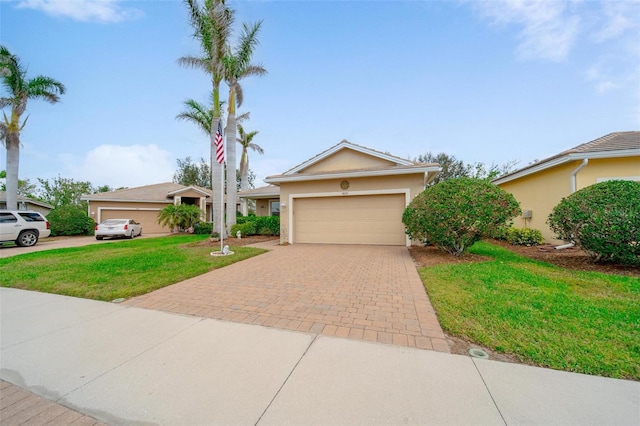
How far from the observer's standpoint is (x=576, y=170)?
8289 mm

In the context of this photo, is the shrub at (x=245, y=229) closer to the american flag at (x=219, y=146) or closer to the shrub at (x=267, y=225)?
the shrub at (x=267, y=225)

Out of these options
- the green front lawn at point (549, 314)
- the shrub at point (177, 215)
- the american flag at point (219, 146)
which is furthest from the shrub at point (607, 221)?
the shrub at point (177, 215)

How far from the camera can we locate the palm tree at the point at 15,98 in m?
14.4

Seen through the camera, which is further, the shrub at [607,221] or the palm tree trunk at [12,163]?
the palm tree trunk at [12,163]

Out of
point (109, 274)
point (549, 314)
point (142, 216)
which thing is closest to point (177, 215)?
point (142, 216)

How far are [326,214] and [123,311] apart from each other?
27.9 ft

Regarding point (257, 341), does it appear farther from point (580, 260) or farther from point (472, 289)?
point (580, 260)

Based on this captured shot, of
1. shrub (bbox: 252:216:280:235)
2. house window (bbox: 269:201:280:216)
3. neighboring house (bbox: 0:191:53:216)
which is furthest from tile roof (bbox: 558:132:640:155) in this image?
neighboring house (bbox: 0:191:53:216)

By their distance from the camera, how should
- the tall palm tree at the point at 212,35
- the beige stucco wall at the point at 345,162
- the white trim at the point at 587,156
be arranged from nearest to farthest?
the white trim at the point at 587,156 → the tall palm tree at the point at 212,35 → the beige stucco wall at the point at 345,162

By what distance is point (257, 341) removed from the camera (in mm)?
2832

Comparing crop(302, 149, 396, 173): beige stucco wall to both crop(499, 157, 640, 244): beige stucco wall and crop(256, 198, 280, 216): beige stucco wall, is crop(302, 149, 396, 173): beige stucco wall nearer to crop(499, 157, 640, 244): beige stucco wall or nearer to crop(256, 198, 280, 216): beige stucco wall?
crop(499, 157, 640, 244): beige stucco wall

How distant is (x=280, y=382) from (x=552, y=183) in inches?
494

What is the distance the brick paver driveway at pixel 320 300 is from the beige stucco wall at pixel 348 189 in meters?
4.22

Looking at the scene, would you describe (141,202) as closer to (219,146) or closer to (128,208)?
(128,208)
